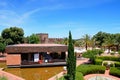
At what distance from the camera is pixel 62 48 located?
1275 inches

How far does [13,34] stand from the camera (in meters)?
50.7

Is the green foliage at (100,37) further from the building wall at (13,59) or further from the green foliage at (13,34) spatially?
the building wall at (13,59)

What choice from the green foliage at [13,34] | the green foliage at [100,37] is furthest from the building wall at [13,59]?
the green foliage at [100,37]

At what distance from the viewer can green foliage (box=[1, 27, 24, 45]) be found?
50875 millimetres

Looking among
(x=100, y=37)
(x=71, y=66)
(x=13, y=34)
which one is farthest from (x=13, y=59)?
(x=100, y=37)

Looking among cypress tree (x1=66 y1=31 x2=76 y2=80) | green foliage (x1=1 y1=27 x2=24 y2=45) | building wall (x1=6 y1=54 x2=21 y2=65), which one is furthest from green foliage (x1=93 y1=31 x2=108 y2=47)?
cypress tree (x1=66 y1=31 x2=76 y2=80)

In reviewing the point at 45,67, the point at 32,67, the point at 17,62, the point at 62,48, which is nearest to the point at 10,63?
the point at 17,62

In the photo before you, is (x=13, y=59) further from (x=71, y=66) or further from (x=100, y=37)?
(x=100, y=37)

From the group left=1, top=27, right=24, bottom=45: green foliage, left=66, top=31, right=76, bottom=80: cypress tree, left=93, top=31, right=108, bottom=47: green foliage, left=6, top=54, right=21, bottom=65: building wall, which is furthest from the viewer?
left=93, top=31, right=108, bottom=47: green foliage

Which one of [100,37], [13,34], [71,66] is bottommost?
A: [71,66]

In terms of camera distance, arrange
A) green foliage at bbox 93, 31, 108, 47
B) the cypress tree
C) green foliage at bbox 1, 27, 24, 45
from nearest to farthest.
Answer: the cypress tree
green foliage at bbox 1, 27, 24, 45
green foliage at bbox 93, 31, 108, 47

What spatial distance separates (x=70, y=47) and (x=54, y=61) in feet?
44.4

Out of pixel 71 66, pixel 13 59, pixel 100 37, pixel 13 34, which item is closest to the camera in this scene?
pixel 71 66

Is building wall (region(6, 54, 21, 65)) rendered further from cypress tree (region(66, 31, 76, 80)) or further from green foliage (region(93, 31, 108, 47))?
green foliage (region(93, 31, 108, 47))
